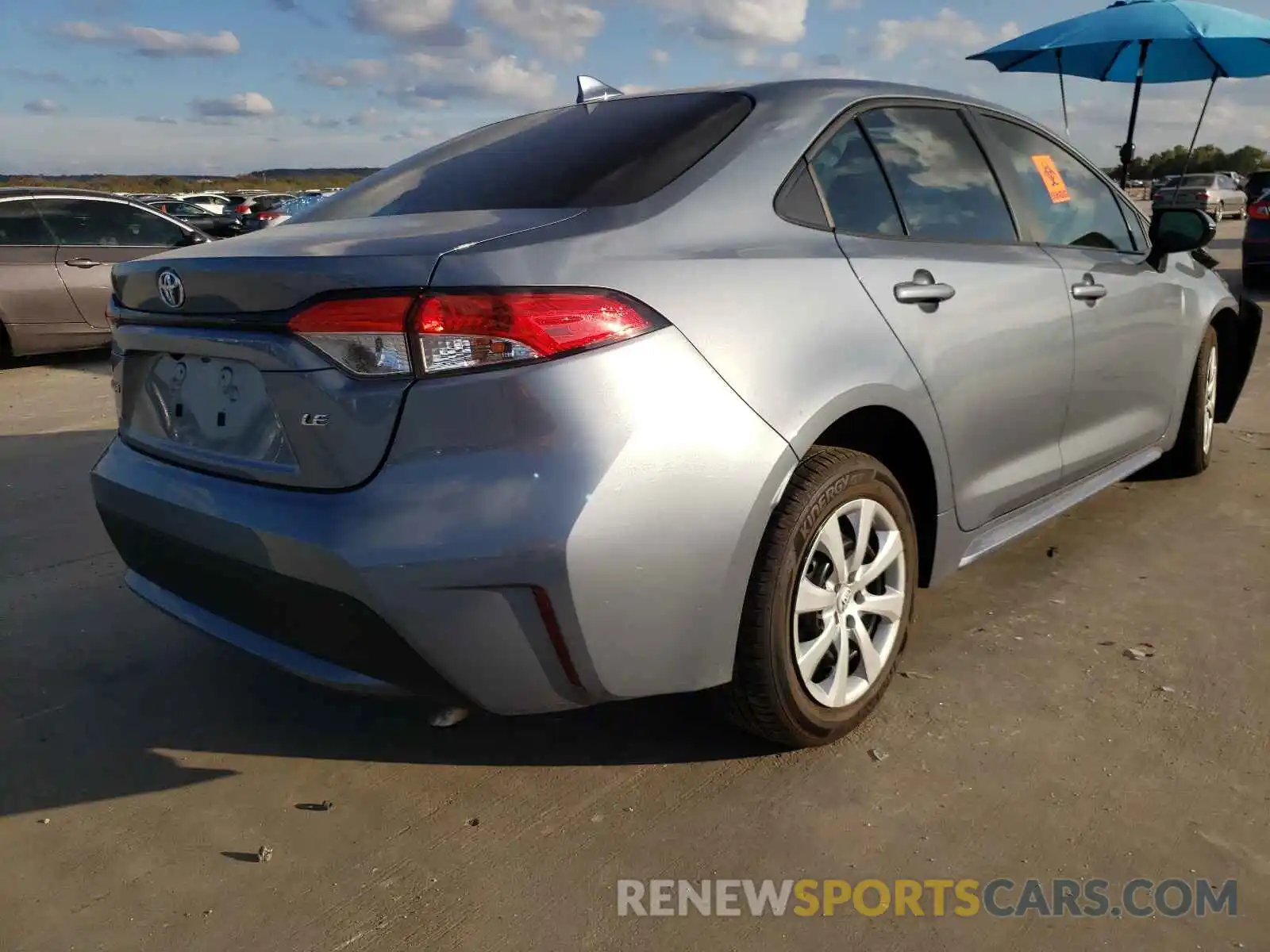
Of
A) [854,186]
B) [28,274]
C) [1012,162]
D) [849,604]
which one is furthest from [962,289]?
[28,274]

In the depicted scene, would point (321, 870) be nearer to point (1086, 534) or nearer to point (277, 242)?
point (277, 242)

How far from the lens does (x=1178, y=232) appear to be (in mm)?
3785

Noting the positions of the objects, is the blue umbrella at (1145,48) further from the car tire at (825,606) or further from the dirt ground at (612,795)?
the car tire at (825,606)

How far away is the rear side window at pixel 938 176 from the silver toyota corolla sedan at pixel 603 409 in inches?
0.6

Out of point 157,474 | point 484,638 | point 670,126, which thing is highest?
point 670,126

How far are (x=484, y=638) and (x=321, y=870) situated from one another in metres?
0.65

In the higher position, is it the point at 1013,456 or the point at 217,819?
the point at 1013,456

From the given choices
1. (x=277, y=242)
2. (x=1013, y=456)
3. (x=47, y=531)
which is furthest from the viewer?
(x=47, y=531)

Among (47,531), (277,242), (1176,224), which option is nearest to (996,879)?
(277,242)

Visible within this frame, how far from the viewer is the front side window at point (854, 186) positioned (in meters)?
2.56

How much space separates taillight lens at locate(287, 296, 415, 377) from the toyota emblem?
1.49 ft

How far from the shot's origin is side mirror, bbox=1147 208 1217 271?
12.3 feet

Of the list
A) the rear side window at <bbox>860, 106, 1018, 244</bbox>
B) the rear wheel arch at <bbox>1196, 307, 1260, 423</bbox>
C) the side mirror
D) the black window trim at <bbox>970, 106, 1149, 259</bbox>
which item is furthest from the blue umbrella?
the rear side window at <bbox>860, 106, 1018, 244</bbox>

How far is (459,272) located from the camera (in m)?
1.91
